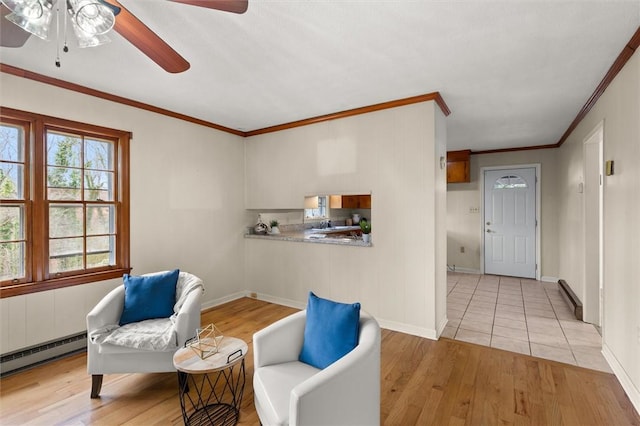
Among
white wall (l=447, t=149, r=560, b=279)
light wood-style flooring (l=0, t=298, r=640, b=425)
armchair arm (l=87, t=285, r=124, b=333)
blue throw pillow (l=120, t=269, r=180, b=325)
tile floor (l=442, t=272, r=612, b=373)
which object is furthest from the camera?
white wall (l=447, t=149, r=560, b=279)

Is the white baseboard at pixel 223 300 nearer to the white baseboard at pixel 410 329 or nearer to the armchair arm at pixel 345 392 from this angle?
the white baseboard at pixel 410 329

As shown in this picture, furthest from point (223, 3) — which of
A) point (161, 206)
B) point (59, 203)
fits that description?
point (161, 206)

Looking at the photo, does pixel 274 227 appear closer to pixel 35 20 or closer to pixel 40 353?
pixel 40 353

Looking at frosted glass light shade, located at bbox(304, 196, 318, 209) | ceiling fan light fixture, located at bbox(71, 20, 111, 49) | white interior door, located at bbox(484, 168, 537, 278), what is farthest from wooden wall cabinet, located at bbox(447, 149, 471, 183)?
ceiling fan light fixture, located at bbox(71, 20, 111, 49)

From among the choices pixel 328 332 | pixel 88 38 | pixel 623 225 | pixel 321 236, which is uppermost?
pixel 88 38

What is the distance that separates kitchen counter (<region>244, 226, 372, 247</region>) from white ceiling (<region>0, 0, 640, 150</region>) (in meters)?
1.57

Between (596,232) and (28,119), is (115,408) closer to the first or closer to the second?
(28,119)

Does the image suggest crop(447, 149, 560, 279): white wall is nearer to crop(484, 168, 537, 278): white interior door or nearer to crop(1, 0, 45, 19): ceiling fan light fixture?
crop(484, 168, 537, 278): white interior door

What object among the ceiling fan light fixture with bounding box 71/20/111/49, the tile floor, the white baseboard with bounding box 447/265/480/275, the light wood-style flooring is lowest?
the light wood-style flooring

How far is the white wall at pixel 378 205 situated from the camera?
3238mm

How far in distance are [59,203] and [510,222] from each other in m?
6.69

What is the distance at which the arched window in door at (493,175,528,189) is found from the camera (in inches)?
230

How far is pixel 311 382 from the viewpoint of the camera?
1.37m

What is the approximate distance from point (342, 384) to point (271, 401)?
1.24 feet
